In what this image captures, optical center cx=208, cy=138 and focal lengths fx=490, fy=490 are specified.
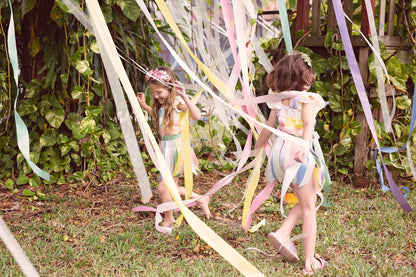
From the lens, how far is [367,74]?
3.61m

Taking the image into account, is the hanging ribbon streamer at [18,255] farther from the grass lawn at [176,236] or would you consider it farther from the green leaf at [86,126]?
the green leaf at [86,126]

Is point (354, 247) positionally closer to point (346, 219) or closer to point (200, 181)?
point (346, 219)

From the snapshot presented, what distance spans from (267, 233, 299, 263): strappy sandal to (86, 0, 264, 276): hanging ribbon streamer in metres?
0.65

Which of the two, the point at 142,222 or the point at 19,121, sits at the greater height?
the point at 19,121

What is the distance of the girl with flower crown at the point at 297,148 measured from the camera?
227 centimetres

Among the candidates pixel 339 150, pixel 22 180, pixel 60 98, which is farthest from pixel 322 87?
pixel 22 180

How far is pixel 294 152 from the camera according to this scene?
235 centimetres

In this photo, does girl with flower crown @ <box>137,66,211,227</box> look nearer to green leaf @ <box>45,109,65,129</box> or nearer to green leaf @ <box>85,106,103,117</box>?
green leaf @ <box>85,106,103,117</box>

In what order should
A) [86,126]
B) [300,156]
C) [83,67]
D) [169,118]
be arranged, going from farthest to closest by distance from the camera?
1. [86,126]
2. [83,67]
3. [169,118]
4. [300,156]

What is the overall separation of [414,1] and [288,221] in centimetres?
212

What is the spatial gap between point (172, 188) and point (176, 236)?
3.83 feet

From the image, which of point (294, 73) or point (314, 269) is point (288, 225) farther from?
point (294, 73)

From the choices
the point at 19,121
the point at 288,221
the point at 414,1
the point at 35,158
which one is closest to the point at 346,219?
the point at 288,221

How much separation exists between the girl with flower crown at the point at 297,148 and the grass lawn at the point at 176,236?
102mm
